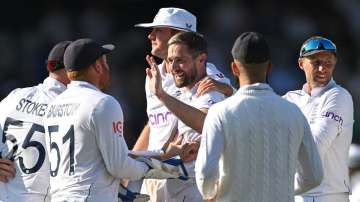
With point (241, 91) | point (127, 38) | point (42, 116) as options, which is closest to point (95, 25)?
point (127, 38)

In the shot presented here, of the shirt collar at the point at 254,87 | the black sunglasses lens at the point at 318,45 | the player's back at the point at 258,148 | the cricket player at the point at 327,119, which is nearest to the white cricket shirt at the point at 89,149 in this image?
the player's back at the point at 258,148

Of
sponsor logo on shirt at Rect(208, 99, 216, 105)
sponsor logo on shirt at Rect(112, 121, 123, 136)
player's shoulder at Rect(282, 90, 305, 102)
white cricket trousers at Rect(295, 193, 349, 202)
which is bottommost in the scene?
white cricket trousers at Rect(295, 193, 349, 202)

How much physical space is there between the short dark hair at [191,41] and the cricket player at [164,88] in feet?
0.72

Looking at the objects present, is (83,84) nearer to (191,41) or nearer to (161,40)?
(191,41)

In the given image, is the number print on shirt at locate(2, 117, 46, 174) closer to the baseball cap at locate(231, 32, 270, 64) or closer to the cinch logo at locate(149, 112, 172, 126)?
the cinch logo at locate(149, 112, 172, 126)

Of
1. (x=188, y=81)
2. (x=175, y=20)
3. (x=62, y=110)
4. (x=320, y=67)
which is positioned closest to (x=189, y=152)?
(x=188, y=81)

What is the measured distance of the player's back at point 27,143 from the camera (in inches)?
294

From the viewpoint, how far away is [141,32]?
1305 cm

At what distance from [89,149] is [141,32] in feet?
20.8

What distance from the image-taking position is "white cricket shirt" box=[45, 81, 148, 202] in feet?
22.2

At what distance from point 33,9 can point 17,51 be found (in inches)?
22.7

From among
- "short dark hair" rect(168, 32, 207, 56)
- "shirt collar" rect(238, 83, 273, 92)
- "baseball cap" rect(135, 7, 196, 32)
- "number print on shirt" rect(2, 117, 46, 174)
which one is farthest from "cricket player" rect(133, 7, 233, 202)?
"shirt collar" rect(238, 83, 273, 92)

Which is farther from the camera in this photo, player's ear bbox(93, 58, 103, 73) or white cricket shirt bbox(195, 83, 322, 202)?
player's ear bbox(93, 58, 103, 73)

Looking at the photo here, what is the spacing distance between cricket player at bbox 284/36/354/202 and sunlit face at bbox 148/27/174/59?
1.05 m
